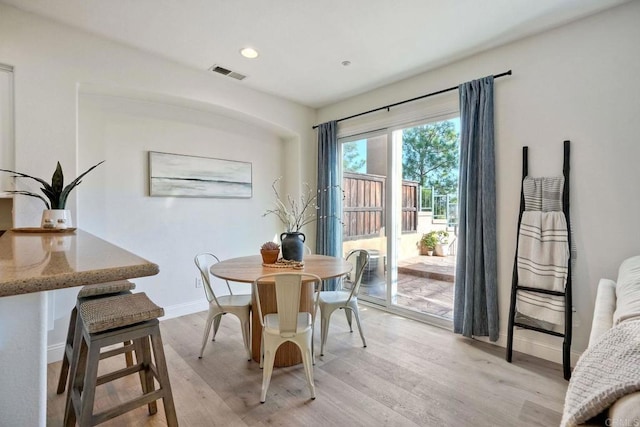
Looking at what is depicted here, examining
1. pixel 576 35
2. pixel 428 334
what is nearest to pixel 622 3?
pixel 576 35

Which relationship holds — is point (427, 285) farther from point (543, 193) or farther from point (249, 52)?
point (249, 52)

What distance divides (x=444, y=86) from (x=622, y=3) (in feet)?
4.22

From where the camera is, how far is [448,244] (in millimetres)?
3234

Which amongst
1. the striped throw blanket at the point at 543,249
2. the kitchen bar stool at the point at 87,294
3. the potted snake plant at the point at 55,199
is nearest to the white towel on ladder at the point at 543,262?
the striped throw blanket at the point at 543,249

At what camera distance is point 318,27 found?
2479 millimetres

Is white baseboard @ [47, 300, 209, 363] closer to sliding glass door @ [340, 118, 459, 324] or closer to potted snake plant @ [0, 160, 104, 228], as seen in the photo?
potted snake plant @ [0, 160, 104, 228]

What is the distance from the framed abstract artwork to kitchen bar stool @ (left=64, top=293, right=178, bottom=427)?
1.97m


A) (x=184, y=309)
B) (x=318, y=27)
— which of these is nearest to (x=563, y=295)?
(x=318, y=27)

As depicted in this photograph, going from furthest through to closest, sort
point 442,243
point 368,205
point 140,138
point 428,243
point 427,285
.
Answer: point 368,205
point 427,285
point 428,243
point 442,243
point 140,138

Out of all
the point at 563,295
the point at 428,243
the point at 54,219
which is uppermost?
the point at 54,219

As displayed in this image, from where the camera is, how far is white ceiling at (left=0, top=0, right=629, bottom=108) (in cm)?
221

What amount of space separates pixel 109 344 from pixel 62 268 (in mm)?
658

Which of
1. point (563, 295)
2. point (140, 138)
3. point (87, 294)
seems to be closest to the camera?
point (87, 294)

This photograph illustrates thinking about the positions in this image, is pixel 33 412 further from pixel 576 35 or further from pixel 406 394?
pixel 576 35
